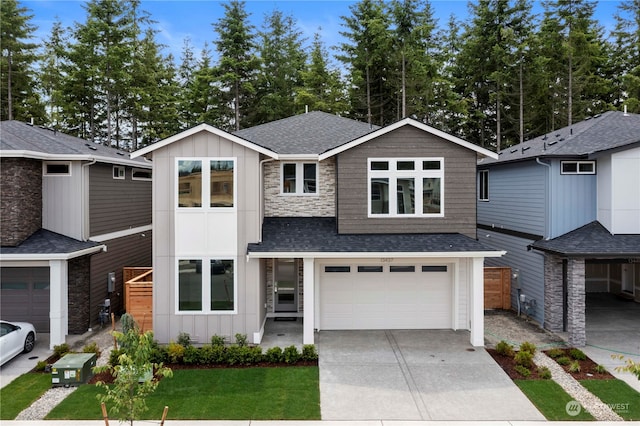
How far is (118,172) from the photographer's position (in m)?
15.5

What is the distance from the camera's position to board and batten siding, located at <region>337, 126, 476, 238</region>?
13.2 m

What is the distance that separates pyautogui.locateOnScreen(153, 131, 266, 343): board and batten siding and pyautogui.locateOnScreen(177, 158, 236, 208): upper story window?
0.54 feet

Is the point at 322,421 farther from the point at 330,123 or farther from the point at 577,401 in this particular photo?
the point at 330,123

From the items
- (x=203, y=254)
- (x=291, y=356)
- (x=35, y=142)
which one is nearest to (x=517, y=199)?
(x=291, y=356)

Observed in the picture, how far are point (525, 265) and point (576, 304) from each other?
115 inches

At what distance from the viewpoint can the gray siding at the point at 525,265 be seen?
1373 cm

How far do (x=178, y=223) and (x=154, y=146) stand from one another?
218 cm

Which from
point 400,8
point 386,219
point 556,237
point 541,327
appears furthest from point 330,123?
point 400,8

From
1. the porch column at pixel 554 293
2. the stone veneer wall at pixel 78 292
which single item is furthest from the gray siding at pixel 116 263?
the porch column at pixel 554 293

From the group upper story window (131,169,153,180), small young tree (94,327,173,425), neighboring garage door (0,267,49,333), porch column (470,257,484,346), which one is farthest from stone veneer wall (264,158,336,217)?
small young tree (94,327,173,425)

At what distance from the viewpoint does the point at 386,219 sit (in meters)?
13.4

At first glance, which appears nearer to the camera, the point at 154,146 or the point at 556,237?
the point at 154,146

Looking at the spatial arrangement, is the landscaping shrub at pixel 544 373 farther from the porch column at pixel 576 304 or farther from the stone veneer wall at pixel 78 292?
the stone veneer wall at pixel 78 292

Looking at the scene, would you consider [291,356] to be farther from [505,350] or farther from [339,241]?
[505,350]
